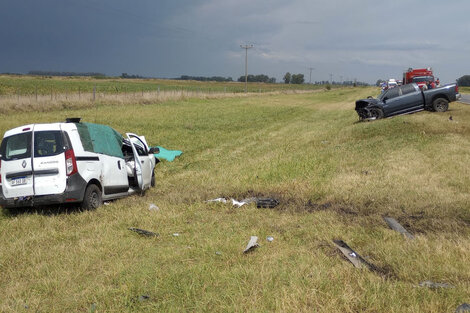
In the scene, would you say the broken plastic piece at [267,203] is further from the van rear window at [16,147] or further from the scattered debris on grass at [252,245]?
the van rear window at [16,147]

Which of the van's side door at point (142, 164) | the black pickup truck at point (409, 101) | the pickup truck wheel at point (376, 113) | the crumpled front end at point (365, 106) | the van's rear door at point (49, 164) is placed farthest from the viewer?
the crumpled front end at point (365, 106)

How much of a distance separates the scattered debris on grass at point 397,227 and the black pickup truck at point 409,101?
15.4 metres

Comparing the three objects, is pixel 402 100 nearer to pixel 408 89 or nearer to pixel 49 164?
pixel 408 89

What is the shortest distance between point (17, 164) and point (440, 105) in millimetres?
18719

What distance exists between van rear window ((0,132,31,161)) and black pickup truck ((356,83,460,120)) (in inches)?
681

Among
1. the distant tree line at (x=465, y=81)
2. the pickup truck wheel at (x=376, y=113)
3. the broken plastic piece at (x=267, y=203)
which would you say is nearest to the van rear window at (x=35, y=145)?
the broken plastic piece at (x=267, y=203)

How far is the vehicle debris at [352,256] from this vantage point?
4617 millimetres

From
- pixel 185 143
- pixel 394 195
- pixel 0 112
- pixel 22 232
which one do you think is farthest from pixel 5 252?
pixel 0 112

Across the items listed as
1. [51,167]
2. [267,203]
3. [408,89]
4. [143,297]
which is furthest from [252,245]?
[408,89]

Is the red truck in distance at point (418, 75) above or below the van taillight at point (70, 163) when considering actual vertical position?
above

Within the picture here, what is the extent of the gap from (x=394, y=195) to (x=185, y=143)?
1066 cm

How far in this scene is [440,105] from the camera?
19.8m

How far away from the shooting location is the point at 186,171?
12.0 m

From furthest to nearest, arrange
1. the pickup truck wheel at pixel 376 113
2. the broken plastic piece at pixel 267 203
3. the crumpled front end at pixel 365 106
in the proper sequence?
the crumpled front end at pixel 365 106
the pickup truck wheel at pixel 376 113
the broken plastic piece at pixel 267 203
